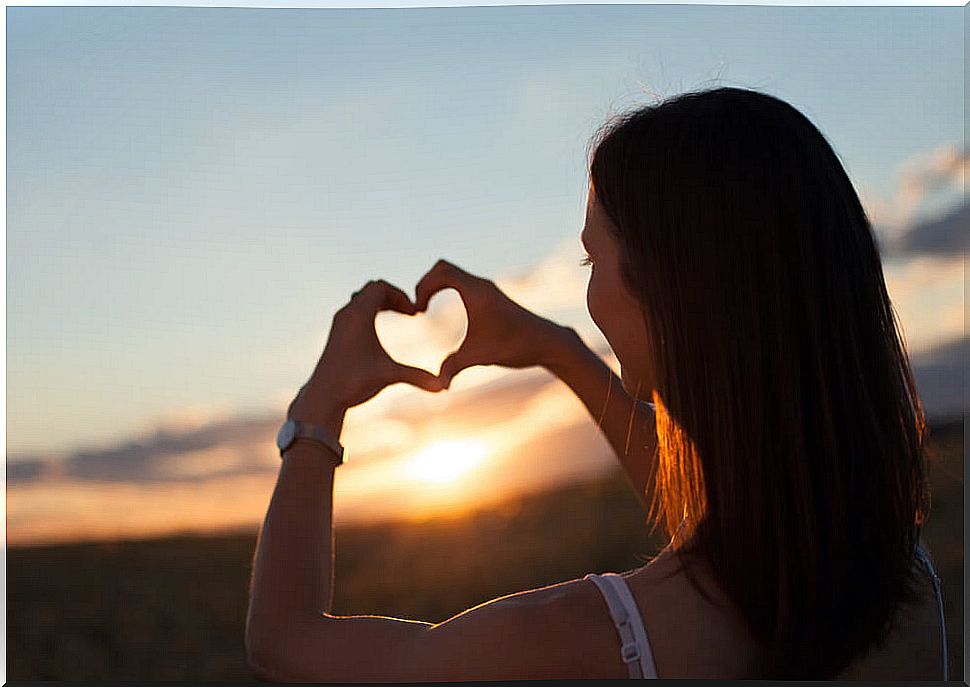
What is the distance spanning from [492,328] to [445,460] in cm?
181

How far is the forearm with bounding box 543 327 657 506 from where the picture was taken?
1.19 m

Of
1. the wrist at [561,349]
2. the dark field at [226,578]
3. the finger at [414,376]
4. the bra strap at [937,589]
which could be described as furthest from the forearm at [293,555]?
the dark field at [226,578]

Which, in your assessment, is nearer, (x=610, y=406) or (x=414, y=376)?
(x=414, y=376)

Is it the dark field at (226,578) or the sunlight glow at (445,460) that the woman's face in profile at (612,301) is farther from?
the dark field at (226,578)

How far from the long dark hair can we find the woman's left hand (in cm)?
30

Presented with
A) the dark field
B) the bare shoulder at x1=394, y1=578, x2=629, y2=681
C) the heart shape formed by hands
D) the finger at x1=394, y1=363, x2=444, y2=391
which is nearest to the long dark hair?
the bare shoulder at x1=394, y1=578, x2=629, y2=681

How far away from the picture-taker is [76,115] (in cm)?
246

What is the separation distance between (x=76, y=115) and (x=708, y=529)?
2.29 metres

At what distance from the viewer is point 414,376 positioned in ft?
3.15

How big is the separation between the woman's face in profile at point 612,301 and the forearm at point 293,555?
306 millimetres

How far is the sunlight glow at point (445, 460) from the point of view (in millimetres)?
2859

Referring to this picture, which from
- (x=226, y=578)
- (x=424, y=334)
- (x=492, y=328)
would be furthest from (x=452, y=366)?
(x=226, y=578)

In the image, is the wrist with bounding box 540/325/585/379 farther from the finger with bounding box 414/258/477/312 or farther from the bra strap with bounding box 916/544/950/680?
the bra strap with bounding box 916/544/950/680

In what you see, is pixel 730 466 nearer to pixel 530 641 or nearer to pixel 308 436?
pixel 530 641
